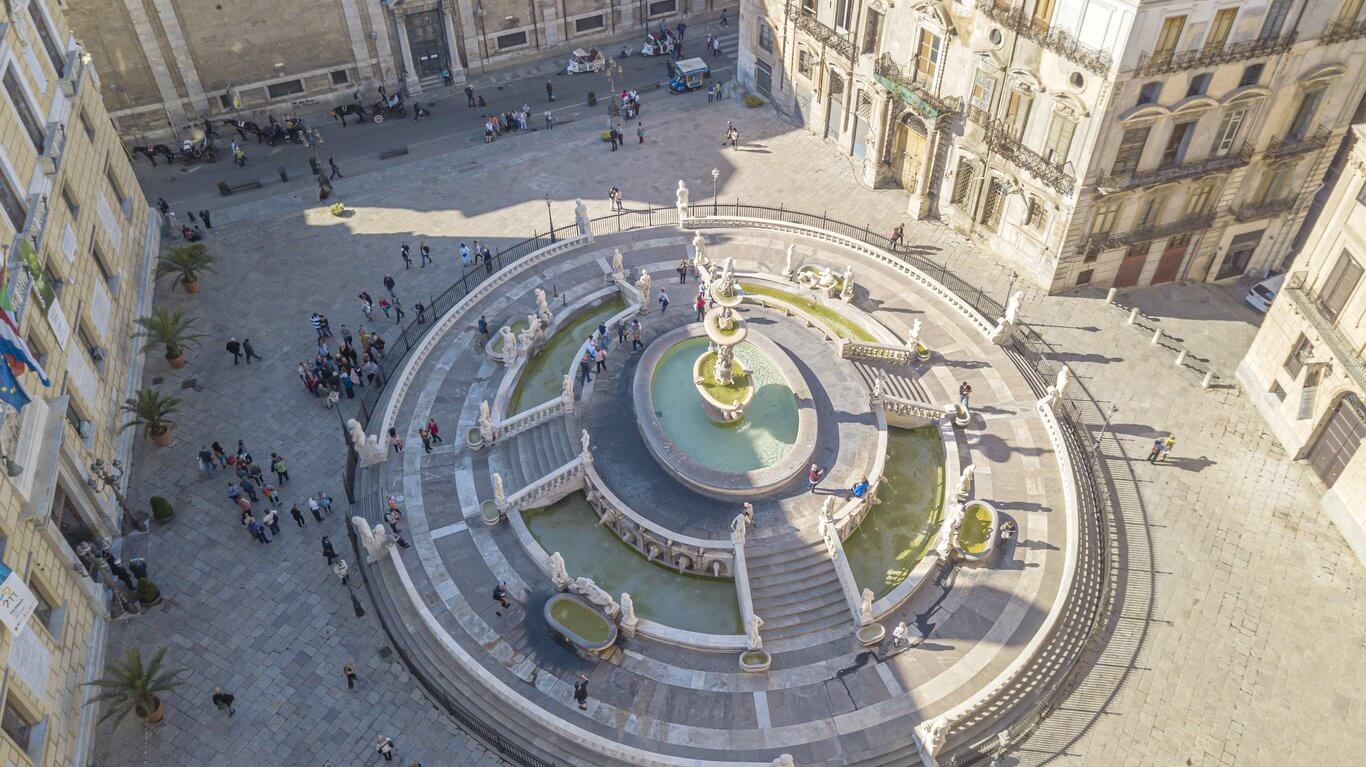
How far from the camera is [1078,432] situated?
145 feet

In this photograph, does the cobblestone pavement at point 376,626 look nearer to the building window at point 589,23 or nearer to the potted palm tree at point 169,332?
the potted palm tree at point 169,332

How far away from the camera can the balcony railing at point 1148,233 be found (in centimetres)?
4941

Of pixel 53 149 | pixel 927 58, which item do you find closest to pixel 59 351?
pixel 53 149

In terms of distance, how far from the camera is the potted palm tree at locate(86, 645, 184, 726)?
32.1 meters

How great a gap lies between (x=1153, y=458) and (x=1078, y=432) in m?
3.35

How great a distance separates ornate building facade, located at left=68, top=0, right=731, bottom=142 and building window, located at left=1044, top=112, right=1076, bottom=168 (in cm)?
4047

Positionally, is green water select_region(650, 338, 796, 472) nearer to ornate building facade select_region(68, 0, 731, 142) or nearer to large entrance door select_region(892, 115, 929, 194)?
large entrance door select_region(892, 115, 929, 194)

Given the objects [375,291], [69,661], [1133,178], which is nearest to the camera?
[69,661]

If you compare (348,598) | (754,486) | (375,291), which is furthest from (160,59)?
(754,486)

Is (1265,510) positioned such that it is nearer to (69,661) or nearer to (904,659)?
(904,659)

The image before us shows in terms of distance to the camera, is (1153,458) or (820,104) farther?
(820,104)

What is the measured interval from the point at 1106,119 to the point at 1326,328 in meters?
13.3

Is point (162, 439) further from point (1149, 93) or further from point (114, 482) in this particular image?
point (1149, 93)

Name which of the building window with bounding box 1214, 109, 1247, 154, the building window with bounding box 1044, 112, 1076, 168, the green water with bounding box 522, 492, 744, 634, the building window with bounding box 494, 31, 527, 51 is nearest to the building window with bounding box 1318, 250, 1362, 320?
the building window with bounding box 1214, 109, 1247, 154
